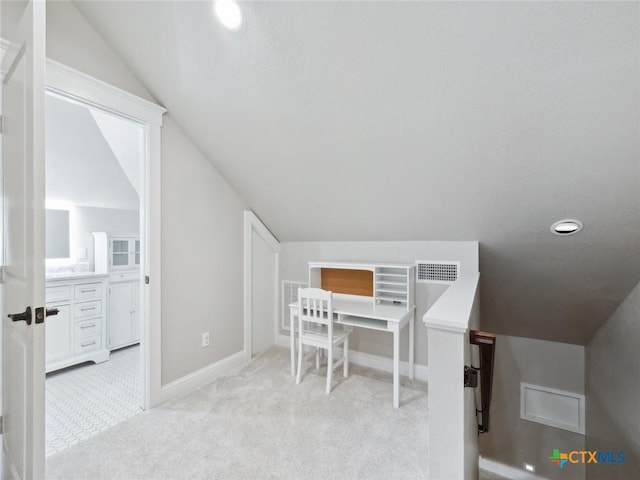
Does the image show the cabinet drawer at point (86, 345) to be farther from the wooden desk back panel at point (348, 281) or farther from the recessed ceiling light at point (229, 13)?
the recessed ceiling light at point (229, 13)

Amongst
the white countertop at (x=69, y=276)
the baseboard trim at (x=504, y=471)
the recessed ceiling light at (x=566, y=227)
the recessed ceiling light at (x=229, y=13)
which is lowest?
the baseboard trim at (x=504, y=471)

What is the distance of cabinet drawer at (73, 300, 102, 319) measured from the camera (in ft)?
9.63

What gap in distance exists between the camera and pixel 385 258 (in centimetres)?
271

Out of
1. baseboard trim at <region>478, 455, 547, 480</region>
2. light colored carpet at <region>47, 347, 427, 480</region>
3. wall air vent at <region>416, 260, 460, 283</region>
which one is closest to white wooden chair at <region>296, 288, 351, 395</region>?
light colored carpet at <region>47, 347, 427, 480</region>

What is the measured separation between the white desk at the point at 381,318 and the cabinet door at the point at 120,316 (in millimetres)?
2275

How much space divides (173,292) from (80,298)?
1578mm

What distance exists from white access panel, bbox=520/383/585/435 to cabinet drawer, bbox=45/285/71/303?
5.01 metres

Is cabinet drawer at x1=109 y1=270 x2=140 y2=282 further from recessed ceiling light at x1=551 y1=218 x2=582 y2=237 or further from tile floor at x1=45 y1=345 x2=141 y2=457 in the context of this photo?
recessed ceiling light at x1=551 y1=218 x2=582 y2=237

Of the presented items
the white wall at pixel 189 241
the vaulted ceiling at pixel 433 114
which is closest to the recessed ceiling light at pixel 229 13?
the vaulted ceiling at pixel 433 114

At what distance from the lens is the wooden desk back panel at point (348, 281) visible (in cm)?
282

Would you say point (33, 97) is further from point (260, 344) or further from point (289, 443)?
point (260, 344)

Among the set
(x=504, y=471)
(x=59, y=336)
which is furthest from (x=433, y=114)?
(x=59, y=336)

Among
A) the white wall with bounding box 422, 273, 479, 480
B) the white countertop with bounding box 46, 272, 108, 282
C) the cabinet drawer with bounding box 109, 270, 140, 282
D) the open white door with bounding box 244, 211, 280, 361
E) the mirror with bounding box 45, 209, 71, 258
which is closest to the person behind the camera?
the white wall with bounding box 422, 273, 479, 480

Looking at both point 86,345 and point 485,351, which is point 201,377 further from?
point 485,351
